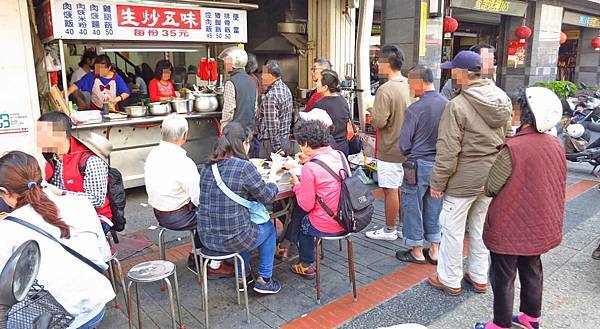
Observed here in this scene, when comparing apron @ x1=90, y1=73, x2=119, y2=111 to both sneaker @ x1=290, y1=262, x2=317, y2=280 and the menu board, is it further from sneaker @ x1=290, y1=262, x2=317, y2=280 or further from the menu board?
sneaker @ x1=290, y1=262, x2=317, y2=280

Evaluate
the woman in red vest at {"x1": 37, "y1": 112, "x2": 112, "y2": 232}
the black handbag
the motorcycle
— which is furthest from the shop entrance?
the black handbag

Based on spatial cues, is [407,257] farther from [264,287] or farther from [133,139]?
[133,139]

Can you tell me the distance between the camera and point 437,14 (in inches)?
350

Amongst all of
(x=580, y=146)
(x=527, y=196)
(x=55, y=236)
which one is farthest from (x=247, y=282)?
(x=580, y=146)

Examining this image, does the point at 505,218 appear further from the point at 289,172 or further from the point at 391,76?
the point at 391,76

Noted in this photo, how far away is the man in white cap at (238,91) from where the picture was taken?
19.0 feet

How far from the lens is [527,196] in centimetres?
275

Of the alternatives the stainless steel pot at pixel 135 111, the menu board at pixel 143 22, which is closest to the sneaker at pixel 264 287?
the stainless steel pot at pixel 135 111

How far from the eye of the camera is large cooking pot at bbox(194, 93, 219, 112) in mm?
6820

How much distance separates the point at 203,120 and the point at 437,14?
5.12m

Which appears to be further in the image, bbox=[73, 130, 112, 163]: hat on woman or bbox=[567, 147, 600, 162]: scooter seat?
bbox=[567, 147, 600, 162]: scooter seat

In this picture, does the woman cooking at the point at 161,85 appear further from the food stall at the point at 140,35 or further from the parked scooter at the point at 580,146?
the parked scooter at the point at 580,146

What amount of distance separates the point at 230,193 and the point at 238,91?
283 cm

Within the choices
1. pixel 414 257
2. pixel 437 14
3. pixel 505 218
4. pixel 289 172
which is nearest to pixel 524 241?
pixel 505 218
